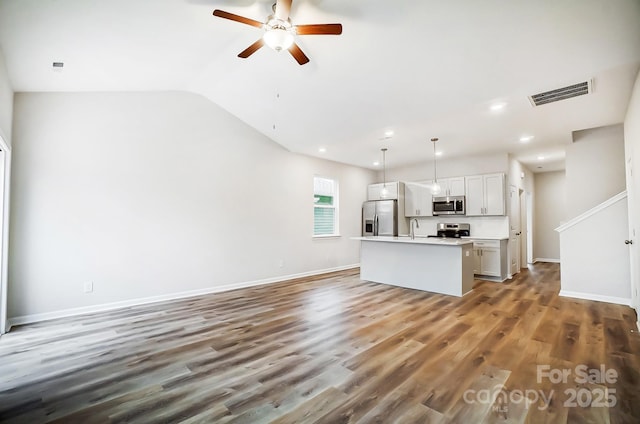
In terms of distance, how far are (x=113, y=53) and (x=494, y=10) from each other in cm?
375

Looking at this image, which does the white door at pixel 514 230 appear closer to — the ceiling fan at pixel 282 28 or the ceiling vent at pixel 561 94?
the ceiling vent at pixel 561 94

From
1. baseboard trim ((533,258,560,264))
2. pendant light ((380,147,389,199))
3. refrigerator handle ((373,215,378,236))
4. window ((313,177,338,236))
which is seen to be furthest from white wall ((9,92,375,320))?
baseboard trim ((533,258,560,264))

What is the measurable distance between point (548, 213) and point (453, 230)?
4.12 metres

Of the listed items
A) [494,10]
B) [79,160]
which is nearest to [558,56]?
[494,10]

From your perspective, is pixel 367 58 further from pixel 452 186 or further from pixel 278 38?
pixel 452 186

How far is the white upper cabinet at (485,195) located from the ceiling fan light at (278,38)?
218 inches

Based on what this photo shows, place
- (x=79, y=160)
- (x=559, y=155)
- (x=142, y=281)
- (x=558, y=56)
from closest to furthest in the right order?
(x=558, y=56) → (x=79, y=160) → (x=142, y=281) → (x=559, y=155)

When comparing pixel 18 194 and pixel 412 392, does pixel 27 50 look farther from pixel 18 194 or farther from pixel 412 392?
pixel 412 392

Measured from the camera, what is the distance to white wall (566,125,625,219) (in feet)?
16.8

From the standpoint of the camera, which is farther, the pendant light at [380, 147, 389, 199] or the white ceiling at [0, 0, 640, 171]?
the pendant light at [380, 147, 389, 199]

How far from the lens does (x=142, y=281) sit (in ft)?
14.1

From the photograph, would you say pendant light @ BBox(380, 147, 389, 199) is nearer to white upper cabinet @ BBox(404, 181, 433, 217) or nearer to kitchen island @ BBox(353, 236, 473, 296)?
white upper cabinet @ BBox(404, 181, 433, 217)

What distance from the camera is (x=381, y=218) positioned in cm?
748

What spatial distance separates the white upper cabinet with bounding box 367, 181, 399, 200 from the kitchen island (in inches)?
86.5
